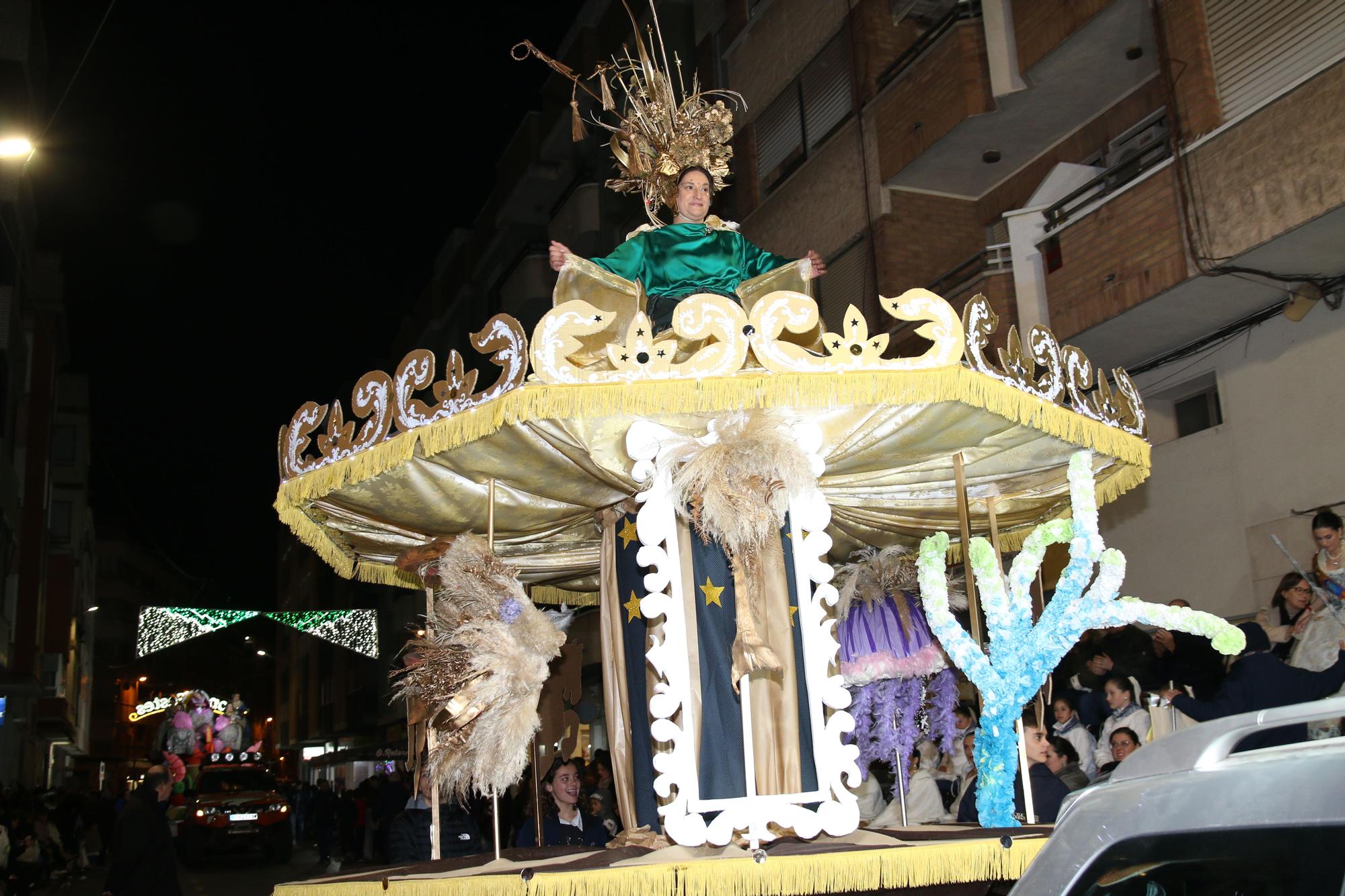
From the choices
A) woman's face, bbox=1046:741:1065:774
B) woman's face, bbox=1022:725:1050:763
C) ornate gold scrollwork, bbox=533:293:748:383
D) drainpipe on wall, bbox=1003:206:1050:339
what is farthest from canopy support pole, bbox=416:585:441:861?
drainpipe on wall, bbox=1003:206:1050:339

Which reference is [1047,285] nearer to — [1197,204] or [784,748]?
[1197,204]

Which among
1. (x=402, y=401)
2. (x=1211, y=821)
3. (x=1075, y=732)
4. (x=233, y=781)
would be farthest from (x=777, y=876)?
(x=233, y=781)

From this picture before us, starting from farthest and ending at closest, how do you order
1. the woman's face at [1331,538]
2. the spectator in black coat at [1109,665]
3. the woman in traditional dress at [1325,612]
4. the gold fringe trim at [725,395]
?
the spectator in black coat at [1109,665] → the woman's face at [1331,538] → the woman in traditional dress at [1325,612] → the gold fringe trim at [725,395]

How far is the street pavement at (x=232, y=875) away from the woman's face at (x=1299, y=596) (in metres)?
11.3

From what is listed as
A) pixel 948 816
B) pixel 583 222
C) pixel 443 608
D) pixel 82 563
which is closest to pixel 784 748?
pixel 443 608

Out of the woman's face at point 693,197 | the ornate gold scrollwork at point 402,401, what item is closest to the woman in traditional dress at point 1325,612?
the woman's face at point 693,197

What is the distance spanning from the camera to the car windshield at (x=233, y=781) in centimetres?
2241

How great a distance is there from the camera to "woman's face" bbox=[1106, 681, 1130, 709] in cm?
906

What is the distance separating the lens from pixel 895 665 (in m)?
9.26

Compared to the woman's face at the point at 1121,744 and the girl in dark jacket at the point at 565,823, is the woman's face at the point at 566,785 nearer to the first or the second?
the girl in dark jacket at the point at 565,823

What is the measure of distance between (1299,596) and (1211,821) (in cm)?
697

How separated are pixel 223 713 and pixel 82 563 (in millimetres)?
14683

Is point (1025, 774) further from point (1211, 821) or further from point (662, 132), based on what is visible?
point (1211, 821)

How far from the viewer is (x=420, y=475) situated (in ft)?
24.7
